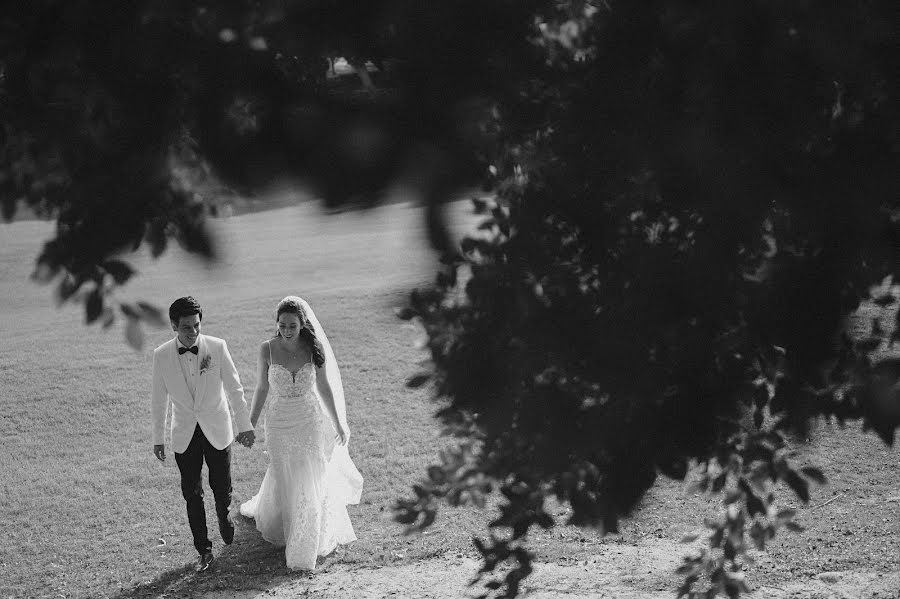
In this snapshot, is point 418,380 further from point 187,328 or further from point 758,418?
point 187,328

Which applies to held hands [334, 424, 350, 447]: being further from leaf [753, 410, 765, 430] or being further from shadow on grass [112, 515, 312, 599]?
leaf [753, 410, 765, 430]

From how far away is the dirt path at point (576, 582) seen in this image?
6969 millimetres

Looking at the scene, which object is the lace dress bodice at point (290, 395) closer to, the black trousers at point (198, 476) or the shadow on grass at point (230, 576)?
the black trousers at point (198, 476)

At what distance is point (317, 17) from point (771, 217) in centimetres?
144

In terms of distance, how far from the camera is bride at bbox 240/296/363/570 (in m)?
8.02

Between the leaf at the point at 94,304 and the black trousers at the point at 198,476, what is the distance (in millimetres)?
5342

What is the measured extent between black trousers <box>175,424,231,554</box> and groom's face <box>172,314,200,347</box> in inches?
26.9

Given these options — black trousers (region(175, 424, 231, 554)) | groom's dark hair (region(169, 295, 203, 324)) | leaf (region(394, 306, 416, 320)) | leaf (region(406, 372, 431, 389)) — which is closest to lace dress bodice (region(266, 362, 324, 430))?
black trousers (region(175, 424, 231, 554))

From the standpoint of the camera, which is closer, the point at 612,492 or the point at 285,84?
the point at 285,84

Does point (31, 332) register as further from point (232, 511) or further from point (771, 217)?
point (771, 217)

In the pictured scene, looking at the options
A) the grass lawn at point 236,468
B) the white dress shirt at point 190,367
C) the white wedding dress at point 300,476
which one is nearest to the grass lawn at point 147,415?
the grass lawn at point 236,468

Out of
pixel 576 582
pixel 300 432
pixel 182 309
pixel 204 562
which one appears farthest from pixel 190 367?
pixel 576 582

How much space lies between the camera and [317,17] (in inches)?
76.3

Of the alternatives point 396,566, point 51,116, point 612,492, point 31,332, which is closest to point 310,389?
point 396,566
